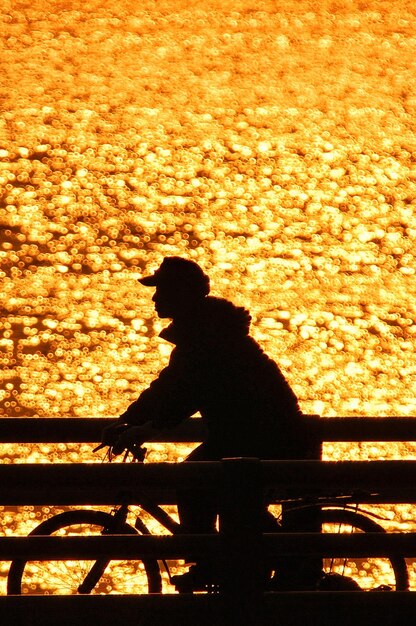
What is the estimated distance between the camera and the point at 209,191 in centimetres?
6150

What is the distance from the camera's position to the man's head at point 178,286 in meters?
6.39

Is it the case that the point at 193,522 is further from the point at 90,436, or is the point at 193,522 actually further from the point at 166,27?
the point at 166,27

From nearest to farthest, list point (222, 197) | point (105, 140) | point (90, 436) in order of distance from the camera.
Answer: point (90, 436), point (222, 197), point (105, 140)

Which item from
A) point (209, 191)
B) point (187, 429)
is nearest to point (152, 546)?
point (187, 429)

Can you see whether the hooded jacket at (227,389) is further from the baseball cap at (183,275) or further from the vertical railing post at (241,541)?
the vertical railing post at (241,541)

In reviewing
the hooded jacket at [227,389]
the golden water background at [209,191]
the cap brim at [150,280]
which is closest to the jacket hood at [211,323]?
the hooded jacket at [227,389]

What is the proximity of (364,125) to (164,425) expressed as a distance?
59.0 meters

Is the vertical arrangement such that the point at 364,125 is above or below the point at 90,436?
below

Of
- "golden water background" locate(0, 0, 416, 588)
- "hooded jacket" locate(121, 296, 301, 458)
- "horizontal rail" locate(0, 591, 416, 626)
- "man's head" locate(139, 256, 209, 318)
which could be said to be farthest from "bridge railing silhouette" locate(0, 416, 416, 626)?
"golden water background" locate(0, 0, 416, 588)

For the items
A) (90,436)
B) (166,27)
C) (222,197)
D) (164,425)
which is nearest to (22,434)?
(90,436)

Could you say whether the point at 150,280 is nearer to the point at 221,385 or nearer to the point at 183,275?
the point at 183,275

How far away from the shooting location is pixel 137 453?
6.62 meters

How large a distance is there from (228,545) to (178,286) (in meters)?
1.28

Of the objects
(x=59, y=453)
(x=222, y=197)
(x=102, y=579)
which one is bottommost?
(x=59, y=453)
